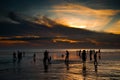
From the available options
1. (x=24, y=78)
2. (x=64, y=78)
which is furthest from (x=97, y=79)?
(x=24, y=78)

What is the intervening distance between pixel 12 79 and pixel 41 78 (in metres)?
3.44

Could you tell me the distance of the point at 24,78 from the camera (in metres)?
31.2

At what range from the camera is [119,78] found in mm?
30484

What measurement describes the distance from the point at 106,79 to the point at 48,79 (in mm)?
6703

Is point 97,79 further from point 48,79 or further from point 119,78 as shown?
point 48,79

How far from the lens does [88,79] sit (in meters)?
29.6

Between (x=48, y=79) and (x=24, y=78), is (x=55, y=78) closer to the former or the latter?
(x=48, y=79)

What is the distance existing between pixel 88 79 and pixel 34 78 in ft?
21.5

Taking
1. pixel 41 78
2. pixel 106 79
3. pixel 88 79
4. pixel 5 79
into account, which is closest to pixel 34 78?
pixel 41 78

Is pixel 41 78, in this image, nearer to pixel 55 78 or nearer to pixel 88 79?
pixel 55 78

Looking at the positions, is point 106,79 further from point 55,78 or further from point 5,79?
point 5,79

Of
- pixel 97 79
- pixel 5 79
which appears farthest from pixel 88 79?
pixel 5 79

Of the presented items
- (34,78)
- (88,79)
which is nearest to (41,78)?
(34,78)

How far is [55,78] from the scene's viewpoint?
101 feet
